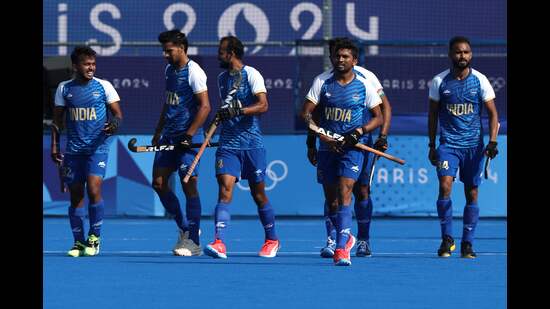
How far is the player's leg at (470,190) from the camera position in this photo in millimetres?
11055

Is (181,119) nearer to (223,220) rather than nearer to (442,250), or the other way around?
(223,220)

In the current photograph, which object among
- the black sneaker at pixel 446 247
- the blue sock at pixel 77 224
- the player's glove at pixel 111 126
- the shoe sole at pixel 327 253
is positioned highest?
the player's glove at pixel 111 126

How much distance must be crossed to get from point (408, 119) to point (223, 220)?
681 centimetres

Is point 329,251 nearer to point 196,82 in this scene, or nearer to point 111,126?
point 196,82

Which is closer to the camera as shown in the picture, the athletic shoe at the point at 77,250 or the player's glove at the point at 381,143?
the player's glove at the point at 381,143

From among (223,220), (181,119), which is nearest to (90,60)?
(181,119)

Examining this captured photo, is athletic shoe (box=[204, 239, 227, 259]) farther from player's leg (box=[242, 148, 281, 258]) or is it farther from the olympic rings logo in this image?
the olympic rings logo

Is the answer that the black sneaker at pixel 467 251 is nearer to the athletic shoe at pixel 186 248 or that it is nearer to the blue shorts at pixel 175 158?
the athletic shoe at pixel 186 248

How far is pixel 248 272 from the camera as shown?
31.6 ft

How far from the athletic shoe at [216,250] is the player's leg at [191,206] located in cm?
54

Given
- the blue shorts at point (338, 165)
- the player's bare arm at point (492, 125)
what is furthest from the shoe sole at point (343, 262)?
the player's bare arm at point (492, 125)
